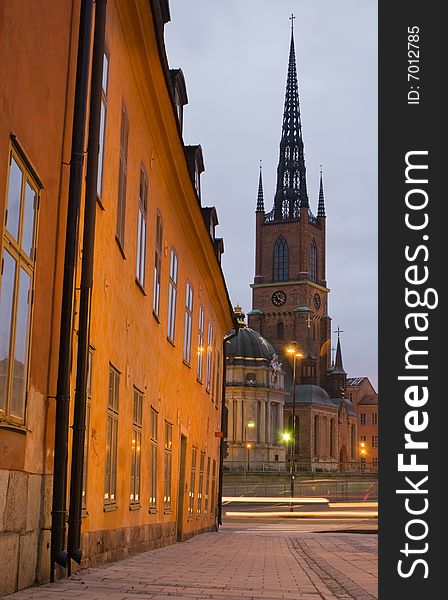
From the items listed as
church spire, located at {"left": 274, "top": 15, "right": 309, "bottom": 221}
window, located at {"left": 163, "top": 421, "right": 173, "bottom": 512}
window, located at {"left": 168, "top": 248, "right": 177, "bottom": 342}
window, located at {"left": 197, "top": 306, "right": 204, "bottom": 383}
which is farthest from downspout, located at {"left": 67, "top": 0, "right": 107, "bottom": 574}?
church spire, located at {"left": 274, "top": 15, "right": 309, "bottom": 221}

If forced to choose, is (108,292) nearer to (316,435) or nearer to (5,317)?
(5,317)

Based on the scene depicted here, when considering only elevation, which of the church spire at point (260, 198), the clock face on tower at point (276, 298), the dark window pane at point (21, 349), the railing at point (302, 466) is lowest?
the dark window pane at point (21, 349)

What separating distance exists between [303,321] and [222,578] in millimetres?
126539

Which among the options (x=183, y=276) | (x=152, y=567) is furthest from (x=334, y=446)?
(x=152, y=567)

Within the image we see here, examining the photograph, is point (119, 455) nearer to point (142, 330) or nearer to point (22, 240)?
point (142, 330)

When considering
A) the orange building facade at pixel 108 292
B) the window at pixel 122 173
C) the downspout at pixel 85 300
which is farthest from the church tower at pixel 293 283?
the downspout at pixel 85 300

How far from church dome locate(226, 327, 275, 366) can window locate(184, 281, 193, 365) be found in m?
94.8

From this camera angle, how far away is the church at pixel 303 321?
13125 cm

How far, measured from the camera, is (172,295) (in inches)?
747

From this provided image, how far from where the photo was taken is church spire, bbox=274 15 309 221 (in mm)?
146125

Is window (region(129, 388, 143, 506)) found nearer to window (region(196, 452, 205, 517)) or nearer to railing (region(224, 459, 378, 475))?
window (region(196, 452, 205, 517))

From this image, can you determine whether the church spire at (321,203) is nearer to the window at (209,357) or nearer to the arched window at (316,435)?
the arched window at (316,435)

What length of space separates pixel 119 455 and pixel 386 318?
529 cm

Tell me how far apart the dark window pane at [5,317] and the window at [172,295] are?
36.2 ft
